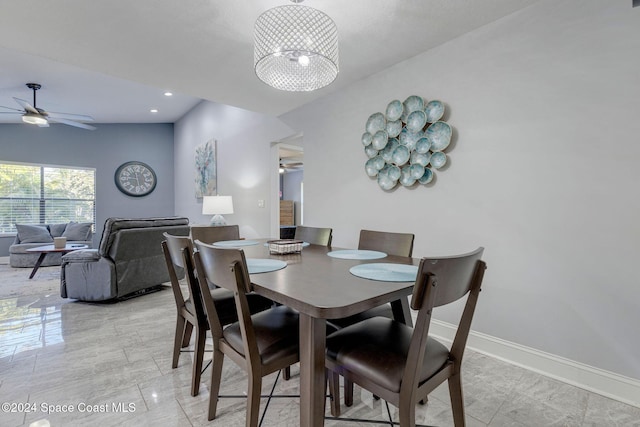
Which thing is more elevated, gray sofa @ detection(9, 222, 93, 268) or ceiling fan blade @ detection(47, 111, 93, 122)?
ceiling fan blade @ detection(47, 111, 93, 122)

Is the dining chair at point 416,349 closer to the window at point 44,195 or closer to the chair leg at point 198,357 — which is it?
the chair leg at point 198,357

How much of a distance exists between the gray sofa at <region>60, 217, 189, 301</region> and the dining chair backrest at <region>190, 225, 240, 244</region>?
1.39 meters

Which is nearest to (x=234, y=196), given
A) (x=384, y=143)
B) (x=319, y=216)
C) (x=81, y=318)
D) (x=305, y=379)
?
(x=319, y=216)

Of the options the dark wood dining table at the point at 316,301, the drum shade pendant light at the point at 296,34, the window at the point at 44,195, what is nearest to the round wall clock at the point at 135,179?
the window at the point at 44,195

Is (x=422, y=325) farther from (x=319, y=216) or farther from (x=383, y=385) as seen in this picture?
(x=319, y=216)

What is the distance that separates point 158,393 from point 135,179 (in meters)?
6.72

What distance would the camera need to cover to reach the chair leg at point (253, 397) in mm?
1102

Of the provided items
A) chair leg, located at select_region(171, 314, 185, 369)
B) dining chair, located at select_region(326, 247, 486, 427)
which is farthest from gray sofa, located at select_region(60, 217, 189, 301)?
dining chair, located at select_region(326, 247, 486, 427)

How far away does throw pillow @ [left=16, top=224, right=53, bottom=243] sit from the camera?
534 centimetres

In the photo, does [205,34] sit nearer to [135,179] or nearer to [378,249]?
[378,249]

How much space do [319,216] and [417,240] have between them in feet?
4.17

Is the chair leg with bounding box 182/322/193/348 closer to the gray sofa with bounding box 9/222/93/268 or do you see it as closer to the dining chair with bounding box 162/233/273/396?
the dining chair with bounding box 162/233/273/396

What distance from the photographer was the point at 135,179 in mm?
6996

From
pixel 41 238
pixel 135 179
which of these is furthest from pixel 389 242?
pixel 135 179
